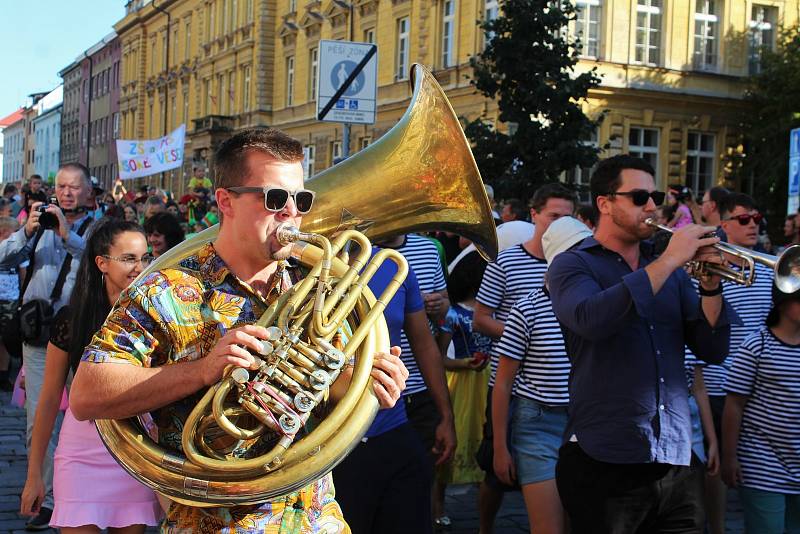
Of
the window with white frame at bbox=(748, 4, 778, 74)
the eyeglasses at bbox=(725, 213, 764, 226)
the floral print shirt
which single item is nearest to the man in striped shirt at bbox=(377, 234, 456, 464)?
the floral print shirt

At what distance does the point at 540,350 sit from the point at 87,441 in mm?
2128

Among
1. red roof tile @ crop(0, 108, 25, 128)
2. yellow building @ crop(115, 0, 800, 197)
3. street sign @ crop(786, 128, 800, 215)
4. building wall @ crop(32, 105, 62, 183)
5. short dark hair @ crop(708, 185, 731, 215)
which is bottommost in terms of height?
short dark hair @ crop(708, 185, 731, 215)

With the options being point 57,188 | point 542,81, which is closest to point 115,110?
point 542,81

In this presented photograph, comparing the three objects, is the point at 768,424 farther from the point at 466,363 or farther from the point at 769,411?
the point at 466,363

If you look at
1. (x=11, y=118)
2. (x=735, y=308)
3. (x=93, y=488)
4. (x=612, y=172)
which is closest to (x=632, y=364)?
(x=612, y=172)

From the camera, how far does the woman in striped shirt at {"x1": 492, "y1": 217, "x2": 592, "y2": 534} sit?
15.4 ft

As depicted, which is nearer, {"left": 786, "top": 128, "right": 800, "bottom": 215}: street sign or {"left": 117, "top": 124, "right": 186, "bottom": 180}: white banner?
{"left": 786, "top": 128, "right": 800, "bottom": 215}: street sign

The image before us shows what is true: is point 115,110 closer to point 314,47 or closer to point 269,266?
point 314,47

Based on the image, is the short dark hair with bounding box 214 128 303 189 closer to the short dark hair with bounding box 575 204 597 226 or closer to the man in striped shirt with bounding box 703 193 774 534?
the man in striped shirt with bounding box 703 193 774 534

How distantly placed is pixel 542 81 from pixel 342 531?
14.9 m

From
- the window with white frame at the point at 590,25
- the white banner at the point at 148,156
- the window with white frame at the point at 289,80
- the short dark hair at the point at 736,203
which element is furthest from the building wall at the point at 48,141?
the short dark hair at the point at 736,203

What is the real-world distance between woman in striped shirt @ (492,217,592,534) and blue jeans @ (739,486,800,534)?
1.00 metres

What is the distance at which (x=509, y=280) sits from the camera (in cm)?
562

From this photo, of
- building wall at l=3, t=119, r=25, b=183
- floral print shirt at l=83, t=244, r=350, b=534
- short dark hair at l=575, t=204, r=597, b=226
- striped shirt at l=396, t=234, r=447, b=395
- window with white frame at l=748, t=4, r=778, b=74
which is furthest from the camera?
building wall at l=3, t=119, r=25, b=183
